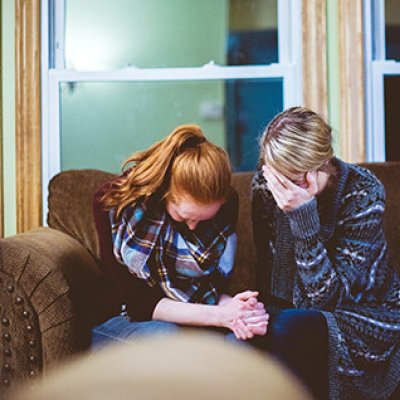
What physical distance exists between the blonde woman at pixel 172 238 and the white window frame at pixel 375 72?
1181mm

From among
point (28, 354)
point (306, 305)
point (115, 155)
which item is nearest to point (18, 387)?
point (28, 354)

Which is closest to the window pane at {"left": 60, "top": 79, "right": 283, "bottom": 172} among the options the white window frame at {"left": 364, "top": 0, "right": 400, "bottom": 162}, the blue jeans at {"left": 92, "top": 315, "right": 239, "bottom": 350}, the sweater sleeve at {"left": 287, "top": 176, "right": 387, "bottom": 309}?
the white window frame at {"left": 364, "top": 0, "right": 400, "bottom": 162}

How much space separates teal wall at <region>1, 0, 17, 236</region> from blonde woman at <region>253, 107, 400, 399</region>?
1331mm

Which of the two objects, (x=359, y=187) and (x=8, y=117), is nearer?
(x=359, y=187)

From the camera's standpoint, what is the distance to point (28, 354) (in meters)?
1.62

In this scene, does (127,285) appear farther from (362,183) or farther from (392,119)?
(392,119)

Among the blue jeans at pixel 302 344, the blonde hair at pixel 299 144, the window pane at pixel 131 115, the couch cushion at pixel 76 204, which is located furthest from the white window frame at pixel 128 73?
the blue jeans at pixel 302 344

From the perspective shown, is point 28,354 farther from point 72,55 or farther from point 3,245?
point 72,55

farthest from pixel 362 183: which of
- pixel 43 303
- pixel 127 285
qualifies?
pixel 43 303

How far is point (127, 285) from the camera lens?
176 cm

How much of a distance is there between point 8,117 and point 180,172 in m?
1.37

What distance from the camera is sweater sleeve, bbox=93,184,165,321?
174 cm

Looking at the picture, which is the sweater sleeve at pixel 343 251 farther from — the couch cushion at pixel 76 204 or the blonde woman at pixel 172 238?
the couch cushion at pixel 76 204

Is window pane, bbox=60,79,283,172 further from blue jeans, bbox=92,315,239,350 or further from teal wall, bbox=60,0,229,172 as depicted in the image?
blue jeans, bbox=92,315,239,350
